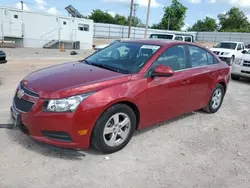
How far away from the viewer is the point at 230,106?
628 centimetres

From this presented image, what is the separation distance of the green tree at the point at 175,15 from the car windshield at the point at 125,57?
6532 cm

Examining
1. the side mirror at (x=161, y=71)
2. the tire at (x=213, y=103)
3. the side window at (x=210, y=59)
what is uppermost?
the side window at (x=210, y=59)

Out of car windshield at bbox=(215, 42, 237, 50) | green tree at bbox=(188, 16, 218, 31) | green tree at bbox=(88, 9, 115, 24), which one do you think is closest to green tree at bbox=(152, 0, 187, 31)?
green tree at bbox=(188, 16, 218, 31)

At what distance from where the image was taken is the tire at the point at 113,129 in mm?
3166

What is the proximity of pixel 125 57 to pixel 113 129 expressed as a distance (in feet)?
4.28

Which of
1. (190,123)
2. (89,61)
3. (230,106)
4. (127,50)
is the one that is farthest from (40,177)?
(230,106)

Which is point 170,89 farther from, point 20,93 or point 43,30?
point 43,30

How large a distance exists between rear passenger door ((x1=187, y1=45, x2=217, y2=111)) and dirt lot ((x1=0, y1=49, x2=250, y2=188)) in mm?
624

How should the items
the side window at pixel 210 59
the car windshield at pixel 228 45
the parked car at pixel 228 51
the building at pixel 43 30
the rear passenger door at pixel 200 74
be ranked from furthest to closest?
the building at pixel 43 30
the car windshield at pixel 228 45
the parked car at pixel 228 51
the side window at pixel 210 59
the rear passenger door at pixel 200 74

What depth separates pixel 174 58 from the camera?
4.21m

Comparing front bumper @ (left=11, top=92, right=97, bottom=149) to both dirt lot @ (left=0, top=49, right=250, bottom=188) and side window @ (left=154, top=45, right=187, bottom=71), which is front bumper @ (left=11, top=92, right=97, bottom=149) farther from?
side window @ (left=154, top=45, right=187, bottom=71)

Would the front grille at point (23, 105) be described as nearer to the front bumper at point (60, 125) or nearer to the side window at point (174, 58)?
the front bumper at point (60, 125)

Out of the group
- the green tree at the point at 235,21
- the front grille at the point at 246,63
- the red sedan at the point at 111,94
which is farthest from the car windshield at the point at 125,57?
the green tree at the point at 235,21

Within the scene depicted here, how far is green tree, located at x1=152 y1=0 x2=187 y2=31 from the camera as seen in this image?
66.7 m
